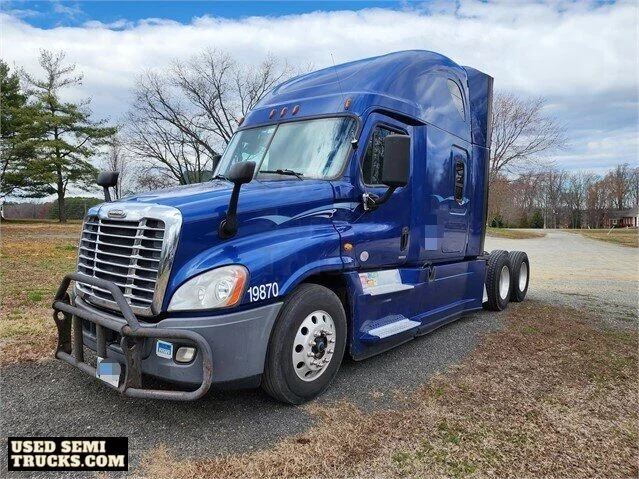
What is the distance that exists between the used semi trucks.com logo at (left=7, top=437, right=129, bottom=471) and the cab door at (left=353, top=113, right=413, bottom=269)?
2.52 meters

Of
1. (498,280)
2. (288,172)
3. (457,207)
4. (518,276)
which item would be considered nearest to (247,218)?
(288,172)

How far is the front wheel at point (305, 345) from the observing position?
3.57 metres

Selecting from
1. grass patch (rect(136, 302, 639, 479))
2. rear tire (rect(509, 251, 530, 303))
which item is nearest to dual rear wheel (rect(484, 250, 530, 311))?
rear tire (rect(509, 251, 530, 303))

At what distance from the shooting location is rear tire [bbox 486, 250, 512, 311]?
767 centimetres

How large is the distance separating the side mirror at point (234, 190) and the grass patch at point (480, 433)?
1.56 metres

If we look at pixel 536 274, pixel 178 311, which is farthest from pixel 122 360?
pixel 536 274

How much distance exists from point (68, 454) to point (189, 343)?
103 cm

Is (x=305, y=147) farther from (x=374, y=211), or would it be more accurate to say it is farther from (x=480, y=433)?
(x=480, y=433)

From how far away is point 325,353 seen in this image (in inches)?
155

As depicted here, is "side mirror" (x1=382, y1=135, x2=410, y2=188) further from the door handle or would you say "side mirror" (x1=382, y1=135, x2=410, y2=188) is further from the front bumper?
the front bumper

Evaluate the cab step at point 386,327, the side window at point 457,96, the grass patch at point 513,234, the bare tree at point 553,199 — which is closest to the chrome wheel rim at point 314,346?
the cab step at point 386,327

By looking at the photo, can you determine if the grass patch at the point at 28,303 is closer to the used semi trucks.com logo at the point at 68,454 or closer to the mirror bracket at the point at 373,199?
the used semi trucks.com logo at the point at 68,454

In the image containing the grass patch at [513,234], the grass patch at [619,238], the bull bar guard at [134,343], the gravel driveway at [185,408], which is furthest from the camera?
the grass patch at [513,234]

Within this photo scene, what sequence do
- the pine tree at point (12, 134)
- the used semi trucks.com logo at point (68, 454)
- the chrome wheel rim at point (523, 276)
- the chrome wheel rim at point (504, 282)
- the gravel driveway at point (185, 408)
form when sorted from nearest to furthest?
the used semi trucks.com logo at point (68, 454) < the gravel driveway at point (185, 408) < the chrome wheel rim at point (504, 282) < the chrome wheel rim at point (523, 276) < the pine tree at point (12, 134)
